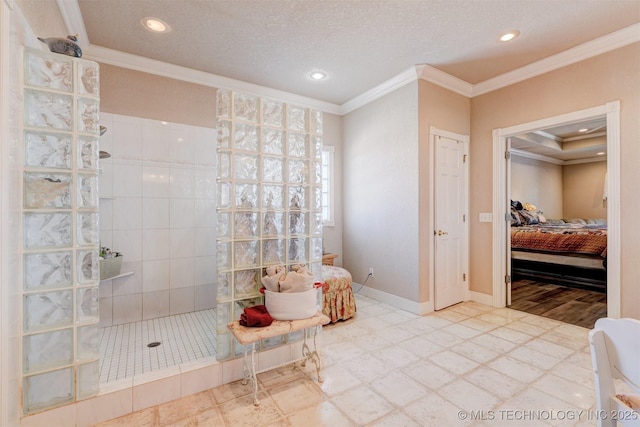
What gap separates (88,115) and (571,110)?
3989 millimetres

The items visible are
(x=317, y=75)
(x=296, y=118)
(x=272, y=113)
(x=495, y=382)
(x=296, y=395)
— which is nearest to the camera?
(x=296, y=395)

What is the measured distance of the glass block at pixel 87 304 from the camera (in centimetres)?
154

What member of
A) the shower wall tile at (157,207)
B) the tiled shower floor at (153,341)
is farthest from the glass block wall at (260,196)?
the shower wall tile at (157,207)

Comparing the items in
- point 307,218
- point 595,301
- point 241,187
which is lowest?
point 595,301

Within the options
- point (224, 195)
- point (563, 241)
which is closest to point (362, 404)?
point (224, 195)

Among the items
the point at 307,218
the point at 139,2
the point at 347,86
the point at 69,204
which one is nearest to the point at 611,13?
the point at 347,86

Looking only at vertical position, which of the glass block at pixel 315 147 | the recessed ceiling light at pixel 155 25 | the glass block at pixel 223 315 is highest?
the recessed ceiling light at pixel 155 25

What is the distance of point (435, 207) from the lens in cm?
324

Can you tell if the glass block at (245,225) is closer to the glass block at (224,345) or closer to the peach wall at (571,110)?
the glass block at (224,345)

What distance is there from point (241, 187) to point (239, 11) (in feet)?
4.65

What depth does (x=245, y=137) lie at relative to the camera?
2.03m

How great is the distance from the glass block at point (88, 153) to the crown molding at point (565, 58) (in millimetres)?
3932

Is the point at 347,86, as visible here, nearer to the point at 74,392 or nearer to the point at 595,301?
the point at 74,392

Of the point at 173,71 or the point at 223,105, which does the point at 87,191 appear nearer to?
the point at 223,105
